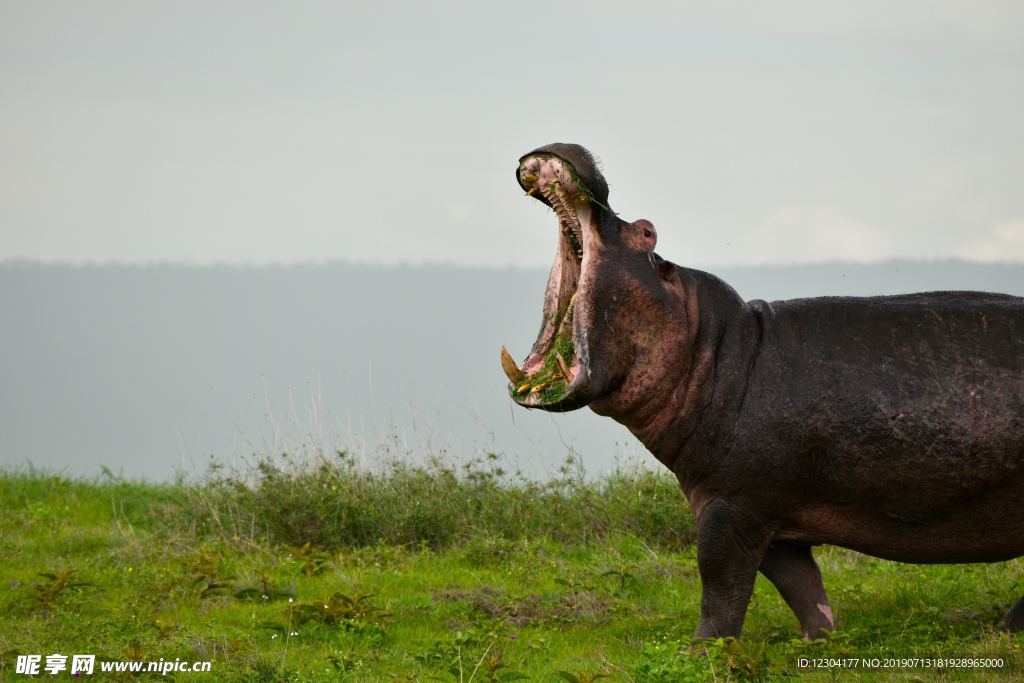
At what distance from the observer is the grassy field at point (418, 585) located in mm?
6160

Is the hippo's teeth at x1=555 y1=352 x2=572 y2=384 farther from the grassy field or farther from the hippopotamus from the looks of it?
the grassy field

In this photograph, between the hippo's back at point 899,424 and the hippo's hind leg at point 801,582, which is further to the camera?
the hippo's hind leg at point 801,582

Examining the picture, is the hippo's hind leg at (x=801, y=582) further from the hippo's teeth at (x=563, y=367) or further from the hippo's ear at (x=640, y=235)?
the hippo's ear at (x=640, y=235)

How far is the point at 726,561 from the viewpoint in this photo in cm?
600

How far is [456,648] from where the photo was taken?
6.19 m

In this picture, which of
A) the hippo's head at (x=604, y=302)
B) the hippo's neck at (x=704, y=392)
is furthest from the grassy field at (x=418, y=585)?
the hippo's head at (x=604, y=302)

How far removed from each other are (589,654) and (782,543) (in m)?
1.17

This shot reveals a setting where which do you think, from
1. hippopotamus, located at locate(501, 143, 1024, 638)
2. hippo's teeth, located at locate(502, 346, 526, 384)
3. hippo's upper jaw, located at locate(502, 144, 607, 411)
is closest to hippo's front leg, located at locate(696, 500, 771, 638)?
hippopotamus, located at locate(501, 143, 1024, 638)

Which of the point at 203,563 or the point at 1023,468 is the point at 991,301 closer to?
the point at 1023,468

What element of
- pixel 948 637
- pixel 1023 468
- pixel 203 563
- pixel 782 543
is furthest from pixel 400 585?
pixel 1023 468

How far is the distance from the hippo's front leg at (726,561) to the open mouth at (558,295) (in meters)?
0.94

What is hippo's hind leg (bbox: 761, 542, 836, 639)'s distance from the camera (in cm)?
649

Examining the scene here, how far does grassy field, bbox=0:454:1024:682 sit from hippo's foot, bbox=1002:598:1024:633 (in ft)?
0.78

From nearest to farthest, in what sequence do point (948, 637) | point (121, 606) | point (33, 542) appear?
point (948, 637), point (121, 606), point (33, 542)
